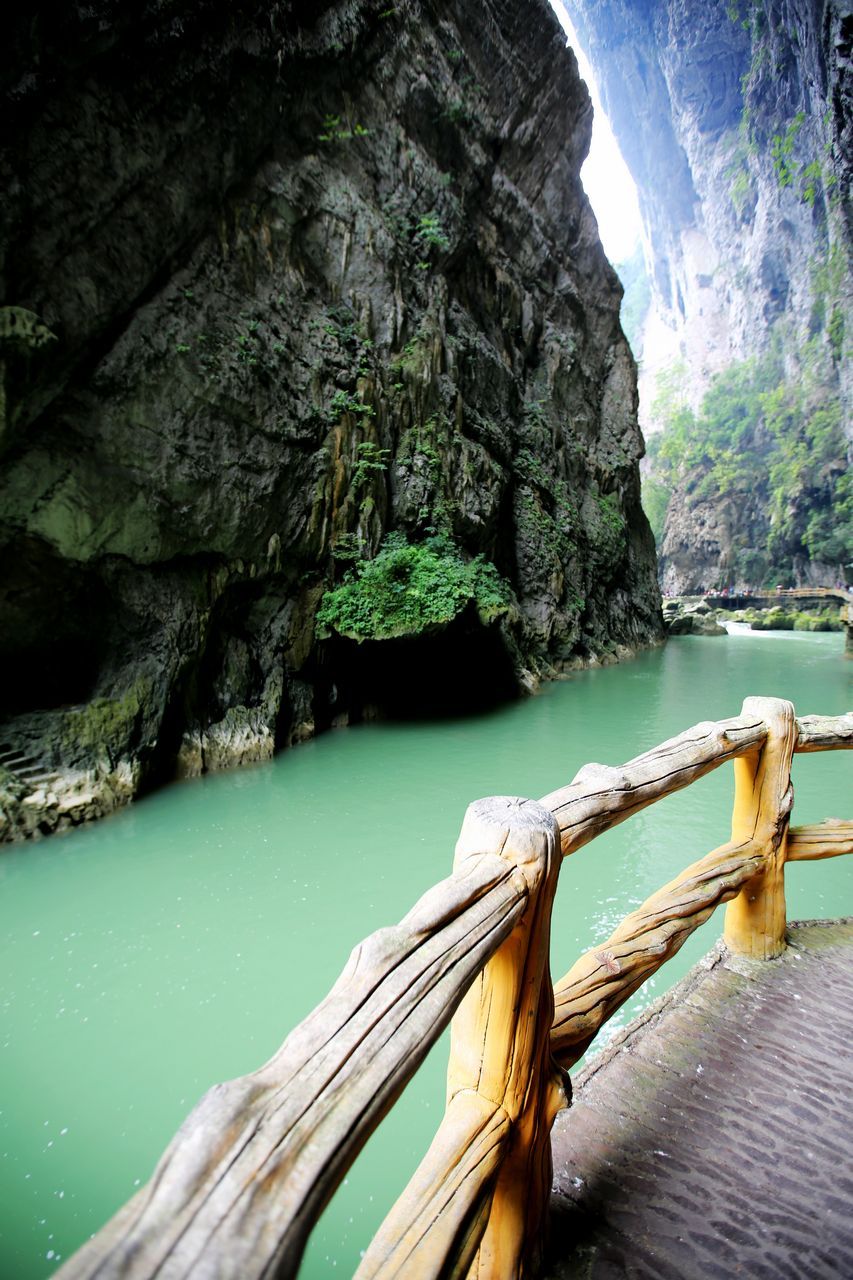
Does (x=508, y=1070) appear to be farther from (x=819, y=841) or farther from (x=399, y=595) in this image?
(x=399, y=595)

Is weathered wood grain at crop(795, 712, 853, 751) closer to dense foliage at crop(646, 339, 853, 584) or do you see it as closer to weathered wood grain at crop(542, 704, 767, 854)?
weathered wood grain at crop(542, 704, 767, 854)

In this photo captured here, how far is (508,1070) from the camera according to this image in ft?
3.96

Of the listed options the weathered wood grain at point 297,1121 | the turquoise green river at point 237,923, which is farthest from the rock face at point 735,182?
the weathered wood grain at point 297,1121

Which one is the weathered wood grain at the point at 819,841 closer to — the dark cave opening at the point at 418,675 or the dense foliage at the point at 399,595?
the dense foliage at the point at 399,595

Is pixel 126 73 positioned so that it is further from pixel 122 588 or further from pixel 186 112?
pixel 122 588

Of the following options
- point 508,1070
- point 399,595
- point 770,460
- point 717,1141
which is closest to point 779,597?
point 770,460

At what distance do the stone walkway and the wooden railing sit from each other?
238mm

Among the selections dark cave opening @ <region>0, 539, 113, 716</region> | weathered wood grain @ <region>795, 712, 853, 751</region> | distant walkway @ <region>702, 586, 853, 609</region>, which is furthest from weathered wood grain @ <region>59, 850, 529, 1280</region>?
distant walkway @ <region>702, 586, 853, 609</region>

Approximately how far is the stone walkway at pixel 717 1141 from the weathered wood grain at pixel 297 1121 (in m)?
0.93

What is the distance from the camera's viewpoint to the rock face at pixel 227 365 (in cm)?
582

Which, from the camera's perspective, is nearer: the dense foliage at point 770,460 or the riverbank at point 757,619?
the riverbank at point 757,619

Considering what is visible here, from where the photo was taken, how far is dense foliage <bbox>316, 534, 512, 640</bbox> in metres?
8.31

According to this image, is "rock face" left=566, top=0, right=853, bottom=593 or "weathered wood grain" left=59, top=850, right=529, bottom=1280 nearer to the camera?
"weathered wood grain" left=59, top=850, right=529, bottom=1280

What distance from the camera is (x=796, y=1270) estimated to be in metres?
1.28
